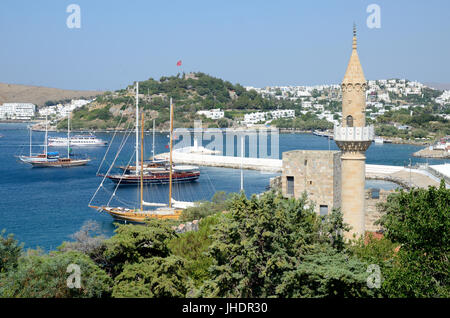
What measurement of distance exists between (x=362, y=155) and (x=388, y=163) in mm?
46378

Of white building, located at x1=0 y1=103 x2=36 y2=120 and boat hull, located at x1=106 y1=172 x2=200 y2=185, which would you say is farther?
white building, located at x1=0 y1=103 x2=36 y2=120

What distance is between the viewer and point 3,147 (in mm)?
74438

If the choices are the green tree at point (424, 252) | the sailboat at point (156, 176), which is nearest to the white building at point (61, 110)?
the sailboat at point (156, 176)

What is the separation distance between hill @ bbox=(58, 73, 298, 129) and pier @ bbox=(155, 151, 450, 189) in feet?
155

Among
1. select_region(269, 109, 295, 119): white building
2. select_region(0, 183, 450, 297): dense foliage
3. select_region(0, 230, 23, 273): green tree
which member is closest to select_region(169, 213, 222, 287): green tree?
select_region(0, 183, 450, 297): dense foliage

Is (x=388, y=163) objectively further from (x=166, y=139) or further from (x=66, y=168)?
(x=166, y=139)

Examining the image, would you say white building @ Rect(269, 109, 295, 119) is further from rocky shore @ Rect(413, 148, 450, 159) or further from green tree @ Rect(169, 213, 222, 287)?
green tree @ Rect(169, 213, 222, 287)

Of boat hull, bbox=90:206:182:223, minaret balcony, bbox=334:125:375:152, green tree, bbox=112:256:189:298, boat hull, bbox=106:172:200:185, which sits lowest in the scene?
boat hull, bbox=90:206:182:223

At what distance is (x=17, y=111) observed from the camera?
554 ft

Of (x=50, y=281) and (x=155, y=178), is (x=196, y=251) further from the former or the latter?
(x=155, y=178)

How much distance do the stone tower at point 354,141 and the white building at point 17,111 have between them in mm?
166235

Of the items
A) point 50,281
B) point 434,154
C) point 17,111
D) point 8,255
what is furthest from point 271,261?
point 17,111

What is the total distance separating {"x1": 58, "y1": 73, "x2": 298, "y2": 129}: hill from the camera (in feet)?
Answer: 375

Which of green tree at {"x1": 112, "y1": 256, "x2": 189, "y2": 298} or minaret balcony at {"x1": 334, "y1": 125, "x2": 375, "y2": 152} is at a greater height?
minaret balcony at {"x1": 334, "y1": 125, "x2": 375, "y2": 152}
